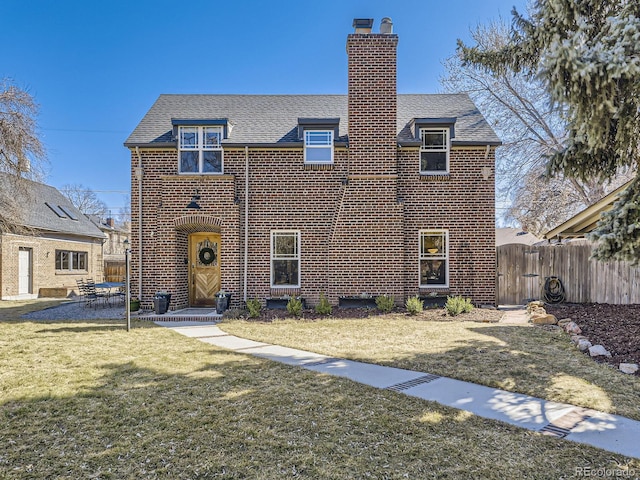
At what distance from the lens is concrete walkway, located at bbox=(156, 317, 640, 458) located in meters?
3.72

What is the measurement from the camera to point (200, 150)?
12.5m

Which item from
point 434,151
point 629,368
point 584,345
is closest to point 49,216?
point 434,151

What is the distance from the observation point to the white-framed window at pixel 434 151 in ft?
41.8

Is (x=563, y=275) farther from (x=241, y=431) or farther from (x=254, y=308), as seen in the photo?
(x=241, y=431)

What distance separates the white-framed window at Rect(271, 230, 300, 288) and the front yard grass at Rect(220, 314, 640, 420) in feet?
7.88

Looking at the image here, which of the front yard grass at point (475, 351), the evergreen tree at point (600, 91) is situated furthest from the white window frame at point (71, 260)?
the evergreen tree at point (600, 91)

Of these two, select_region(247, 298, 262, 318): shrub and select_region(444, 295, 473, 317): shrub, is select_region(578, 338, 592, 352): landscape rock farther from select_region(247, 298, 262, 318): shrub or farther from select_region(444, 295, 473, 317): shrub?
select_region(247, 298, 262, 318): shrub

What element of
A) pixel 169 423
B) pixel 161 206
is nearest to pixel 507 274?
pixel 161 206

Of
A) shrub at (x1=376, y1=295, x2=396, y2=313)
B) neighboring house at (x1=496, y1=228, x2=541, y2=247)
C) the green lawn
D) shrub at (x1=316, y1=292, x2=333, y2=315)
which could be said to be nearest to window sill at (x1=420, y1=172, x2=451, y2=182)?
shrub at (x1=376, y1=295, x2=396, y2=313)

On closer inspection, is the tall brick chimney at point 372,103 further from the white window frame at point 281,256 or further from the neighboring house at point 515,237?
the neighboring house at point 515,237

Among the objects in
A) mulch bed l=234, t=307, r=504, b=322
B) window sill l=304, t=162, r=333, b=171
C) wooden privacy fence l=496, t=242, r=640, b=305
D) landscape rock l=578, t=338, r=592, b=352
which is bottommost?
mulch bed l=234, t=307, r=504, b=322

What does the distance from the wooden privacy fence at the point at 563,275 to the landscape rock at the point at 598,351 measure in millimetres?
6562

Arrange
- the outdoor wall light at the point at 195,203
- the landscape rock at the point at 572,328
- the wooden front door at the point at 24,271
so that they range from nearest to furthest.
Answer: the landscape rock at the point at 572,328
the outdoor wall light at the point at 195,203
the wooden front door at the point at 24,271

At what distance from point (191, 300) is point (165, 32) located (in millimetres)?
10006
